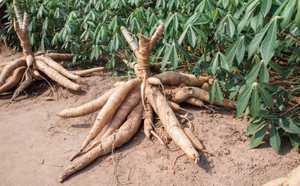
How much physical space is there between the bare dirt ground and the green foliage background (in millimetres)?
123

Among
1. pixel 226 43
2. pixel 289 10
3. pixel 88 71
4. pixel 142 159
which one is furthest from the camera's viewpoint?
pixel 88 71

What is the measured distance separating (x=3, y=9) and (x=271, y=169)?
3984 mm

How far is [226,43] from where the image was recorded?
2.56 meters

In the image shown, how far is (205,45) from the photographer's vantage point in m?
2.64

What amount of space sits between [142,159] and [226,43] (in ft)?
2.94

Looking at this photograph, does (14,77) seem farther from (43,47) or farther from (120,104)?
(120,104)

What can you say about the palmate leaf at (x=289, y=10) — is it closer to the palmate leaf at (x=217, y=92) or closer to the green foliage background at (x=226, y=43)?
the green foliage background at (x=226, y=43)

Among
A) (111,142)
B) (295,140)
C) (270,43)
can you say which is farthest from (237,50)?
(111,142)

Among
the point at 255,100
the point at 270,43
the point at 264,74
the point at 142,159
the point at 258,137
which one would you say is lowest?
the point at 142,159

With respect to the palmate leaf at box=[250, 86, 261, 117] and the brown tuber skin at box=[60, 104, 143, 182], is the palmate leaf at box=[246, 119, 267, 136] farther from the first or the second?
the brown tuber skin at box=[60, 104, 143, 182]

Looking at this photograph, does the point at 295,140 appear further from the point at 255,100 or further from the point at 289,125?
the point at 255,100

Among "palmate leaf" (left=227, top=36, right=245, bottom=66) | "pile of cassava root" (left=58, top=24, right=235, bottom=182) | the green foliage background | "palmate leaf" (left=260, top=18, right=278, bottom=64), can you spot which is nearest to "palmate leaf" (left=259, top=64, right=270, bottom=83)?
the green foliage background

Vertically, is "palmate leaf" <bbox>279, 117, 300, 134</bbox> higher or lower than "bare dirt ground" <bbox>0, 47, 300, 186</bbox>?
higher

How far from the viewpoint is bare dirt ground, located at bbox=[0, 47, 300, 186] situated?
2182 mm
